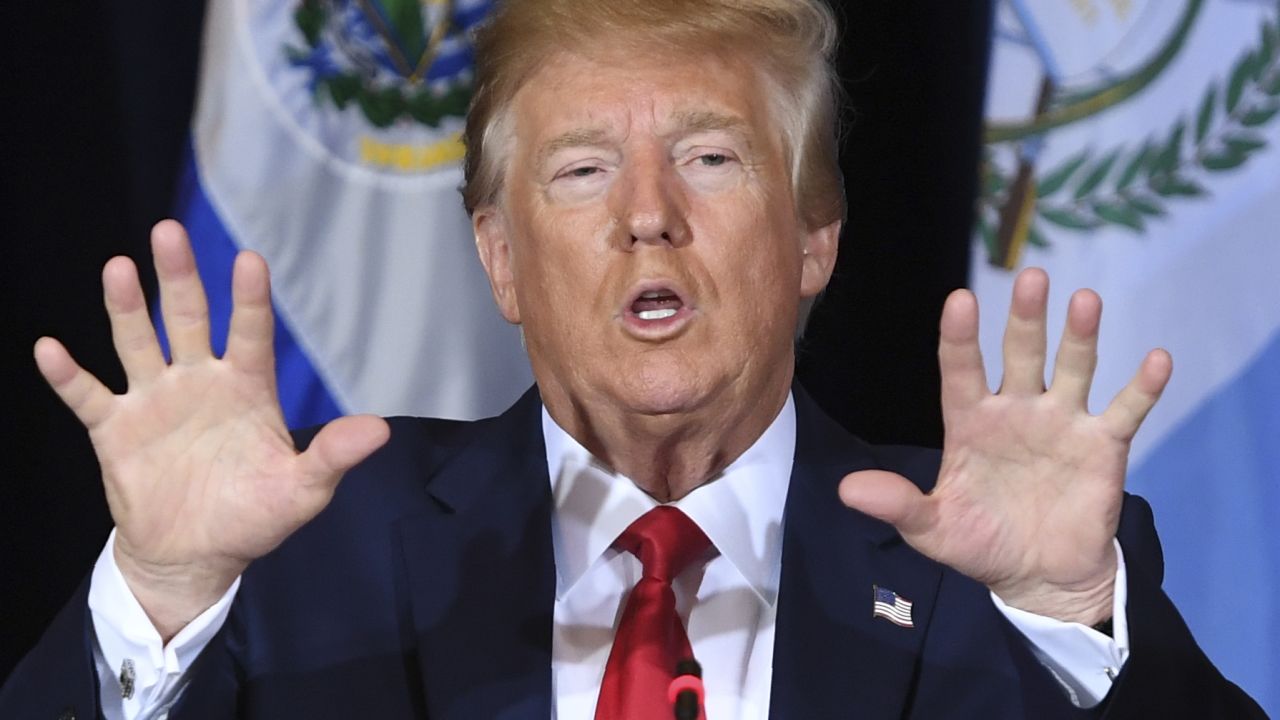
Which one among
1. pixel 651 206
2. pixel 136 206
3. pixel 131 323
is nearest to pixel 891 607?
pixel 651 206

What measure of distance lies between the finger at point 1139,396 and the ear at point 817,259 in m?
0.67

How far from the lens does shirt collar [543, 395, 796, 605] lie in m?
1.83

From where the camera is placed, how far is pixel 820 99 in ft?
6.77

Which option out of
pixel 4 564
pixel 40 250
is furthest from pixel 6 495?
pixel 40 250

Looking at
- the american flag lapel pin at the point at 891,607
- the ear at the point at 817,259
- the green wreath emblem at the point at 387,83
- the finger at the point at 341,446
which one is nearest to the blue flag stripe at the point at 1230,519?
the ear at the point at 817,259

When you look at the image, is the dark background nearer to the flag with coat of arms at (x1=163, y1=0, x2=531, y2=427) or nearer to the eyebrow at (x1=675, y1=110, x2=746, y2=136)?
the flag with coat of arms at (x1=163, y1=0, x2=531, y2=427)

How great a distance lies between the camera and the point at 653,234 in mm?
1794

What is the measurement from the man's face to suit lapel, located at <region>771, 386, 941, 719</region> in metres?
0.18

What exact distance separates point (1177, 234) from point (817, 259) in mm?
877

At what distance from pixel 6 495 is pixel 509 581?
119cm

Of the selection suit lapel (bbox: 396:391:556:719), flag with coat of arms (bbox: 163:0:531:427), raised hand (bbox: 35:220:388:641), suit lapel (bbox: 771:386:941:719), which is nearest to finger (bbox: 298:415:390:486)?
raised hand (bbox: 35:220:388:641)

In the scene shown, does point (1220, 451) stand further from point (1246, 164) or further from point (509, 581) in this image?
point (509, 581)

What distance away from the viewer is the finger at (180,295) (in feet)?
4.67

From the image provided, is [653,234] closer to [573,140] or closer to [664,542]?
[573,140]
